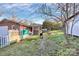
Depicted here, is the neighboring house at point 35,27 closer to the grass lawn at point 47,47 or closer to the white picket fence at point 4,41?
the grass lawn at point 47,47

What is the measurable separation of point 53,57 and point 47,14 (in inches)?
13.2

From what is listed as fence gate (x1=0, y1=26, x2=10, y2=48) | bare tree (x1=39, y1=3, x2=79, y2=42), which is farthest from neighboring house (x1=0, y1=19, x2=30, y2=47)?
bare tree (x1=39, y1=3, x2=79, y2=42)

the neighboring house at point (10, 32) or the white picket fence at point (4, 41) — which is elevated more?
the neighboring house at point (10, 32)

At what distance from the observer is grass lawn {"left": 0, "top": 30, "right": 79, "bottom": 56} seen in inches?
48.9

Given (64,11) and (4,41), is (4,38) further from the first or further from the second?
(64,11)

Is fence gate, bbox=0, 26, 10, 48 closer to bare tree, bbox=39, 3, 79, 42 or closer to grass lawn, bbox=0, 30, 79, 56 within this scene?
grass lawn, bbox=0, 30, 79, 56

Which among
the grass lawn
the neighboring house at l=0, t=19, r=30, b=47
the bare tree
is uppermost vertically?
the bare tree

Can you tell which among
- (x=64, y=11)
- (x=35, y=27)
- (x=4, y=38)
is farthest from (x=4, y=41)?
(x=64, y=11)

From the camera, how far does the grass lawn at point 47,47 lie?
1242 millimetres

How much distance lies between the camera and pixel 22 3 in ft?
4.15

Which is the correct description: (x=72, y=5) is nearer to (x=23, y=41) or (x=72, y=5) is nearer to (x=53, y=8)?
(x=53, y=8)

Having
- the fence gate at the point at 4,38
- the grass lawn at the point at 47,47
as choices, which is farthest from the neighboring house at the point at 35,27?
the fence gate at the point at 4,38

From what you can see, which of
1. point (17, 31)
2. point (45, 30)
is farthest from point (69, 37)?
point (17, 31)

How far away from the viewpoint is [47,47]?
4.10 ft
